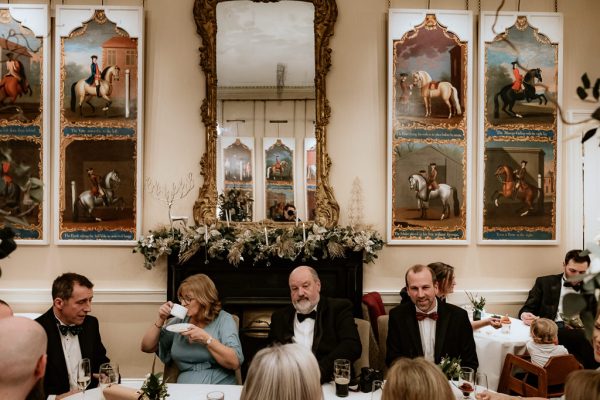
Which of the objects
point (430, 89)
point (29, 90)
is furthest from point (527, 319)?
point (29, 90)

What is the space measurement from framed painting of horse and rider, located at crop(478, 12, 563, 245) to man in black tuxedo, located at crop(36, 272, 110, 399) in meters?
3.72

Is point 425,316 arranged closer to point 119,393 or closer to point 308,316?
point 308,316

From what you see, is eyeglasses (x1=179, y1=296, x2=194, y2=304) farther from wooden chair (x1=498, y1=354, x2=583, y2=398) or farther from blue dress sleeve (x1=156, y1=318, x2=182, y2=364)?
wooden chair (x1=498, y1=354, x2=583, y2=398)

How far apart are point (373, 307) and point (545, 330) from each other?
4.86 ft

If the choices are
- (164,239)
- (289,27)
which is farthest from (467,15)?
(164,239)

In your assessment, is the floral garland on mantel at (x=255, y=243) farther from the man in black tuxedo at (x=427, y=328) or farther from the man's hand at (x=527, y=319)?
the man's hand at (x=527, y=319)

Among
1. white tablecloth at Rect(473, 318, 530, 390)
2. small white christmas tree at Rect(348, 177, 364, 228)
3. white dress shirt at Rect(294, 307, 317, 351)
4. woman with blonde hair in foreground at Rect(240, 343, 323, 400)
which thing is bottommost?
white tablecloth at Rect(473, 318, 530, 390)

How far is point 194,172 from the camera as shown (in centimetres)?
483

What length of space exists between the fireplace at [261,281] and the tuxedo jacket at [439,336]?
1250mm

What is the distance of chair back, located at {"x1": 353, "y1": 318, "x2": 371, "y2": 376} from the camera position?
3.25 m

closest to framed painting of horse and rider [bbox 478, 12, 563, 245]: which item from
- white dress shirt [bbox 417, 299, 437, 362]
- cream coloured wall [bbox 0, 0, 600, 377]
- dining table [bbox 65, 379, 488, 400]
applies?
cream coloured wall [bbox 0, 0, 600, 377]

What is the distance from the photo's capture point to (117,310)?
4773 millimetres

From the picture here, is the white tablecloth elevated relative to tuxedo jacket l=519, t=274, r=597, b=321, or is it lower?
lower

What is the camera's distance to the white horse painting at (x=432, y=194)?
4.82 m
